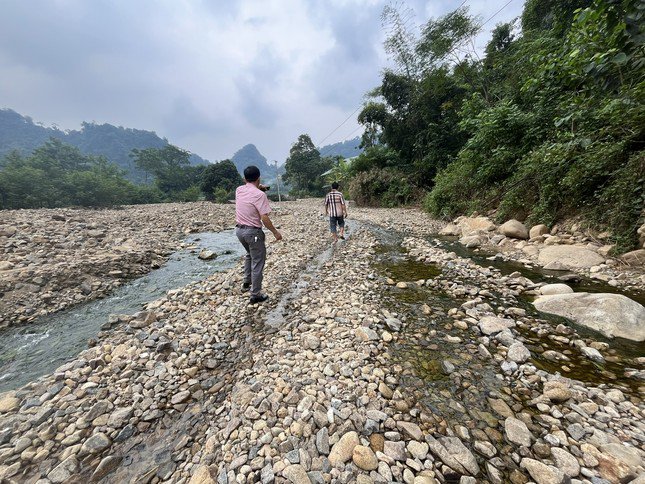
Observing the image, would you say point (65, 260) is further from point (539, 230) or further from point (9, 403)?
point (539, 230)

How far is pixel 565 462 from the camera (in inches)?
68.2

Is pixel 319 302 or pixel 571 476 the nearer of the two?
pixel 571 476

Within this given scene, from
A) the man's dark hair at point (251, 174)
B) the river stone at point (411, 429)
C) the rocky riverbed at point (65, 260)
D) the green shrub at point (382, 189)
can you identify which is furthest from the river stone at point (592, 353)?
the green shrub at point (382, 189)

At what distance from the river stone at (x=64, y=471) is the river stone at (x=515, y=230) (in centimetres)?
975

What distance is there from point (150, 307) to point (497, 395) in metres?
5.84

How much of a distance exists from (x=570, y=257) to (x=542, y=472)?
5.40m

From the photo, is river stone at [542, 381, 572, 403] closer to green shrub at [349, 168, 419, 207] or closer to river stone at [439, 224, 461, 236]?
river stone at [439, 224, 461, 236]

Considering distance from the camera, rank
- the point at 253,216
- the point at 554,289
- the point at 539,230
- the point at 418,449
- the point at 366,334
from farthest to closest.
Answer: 1. the point at 539,230
2. the point at 253,216
3. the point at 554,289
4. the point at 366,334
5. the point at 418,449

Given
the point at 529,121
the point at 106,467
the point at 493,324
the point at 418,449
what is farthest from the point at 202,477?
the point at 529,121

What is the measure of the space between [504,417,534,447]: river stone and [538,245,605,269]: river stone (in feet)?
15.6

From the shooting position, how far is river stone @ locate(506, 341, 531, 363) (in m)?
2.81

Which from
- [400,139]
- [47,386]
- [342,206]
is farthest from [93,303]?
[400,139]

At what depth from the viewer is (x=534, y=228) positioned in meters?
6.86

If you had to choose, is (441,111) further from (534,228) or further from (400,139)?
(534,228)
